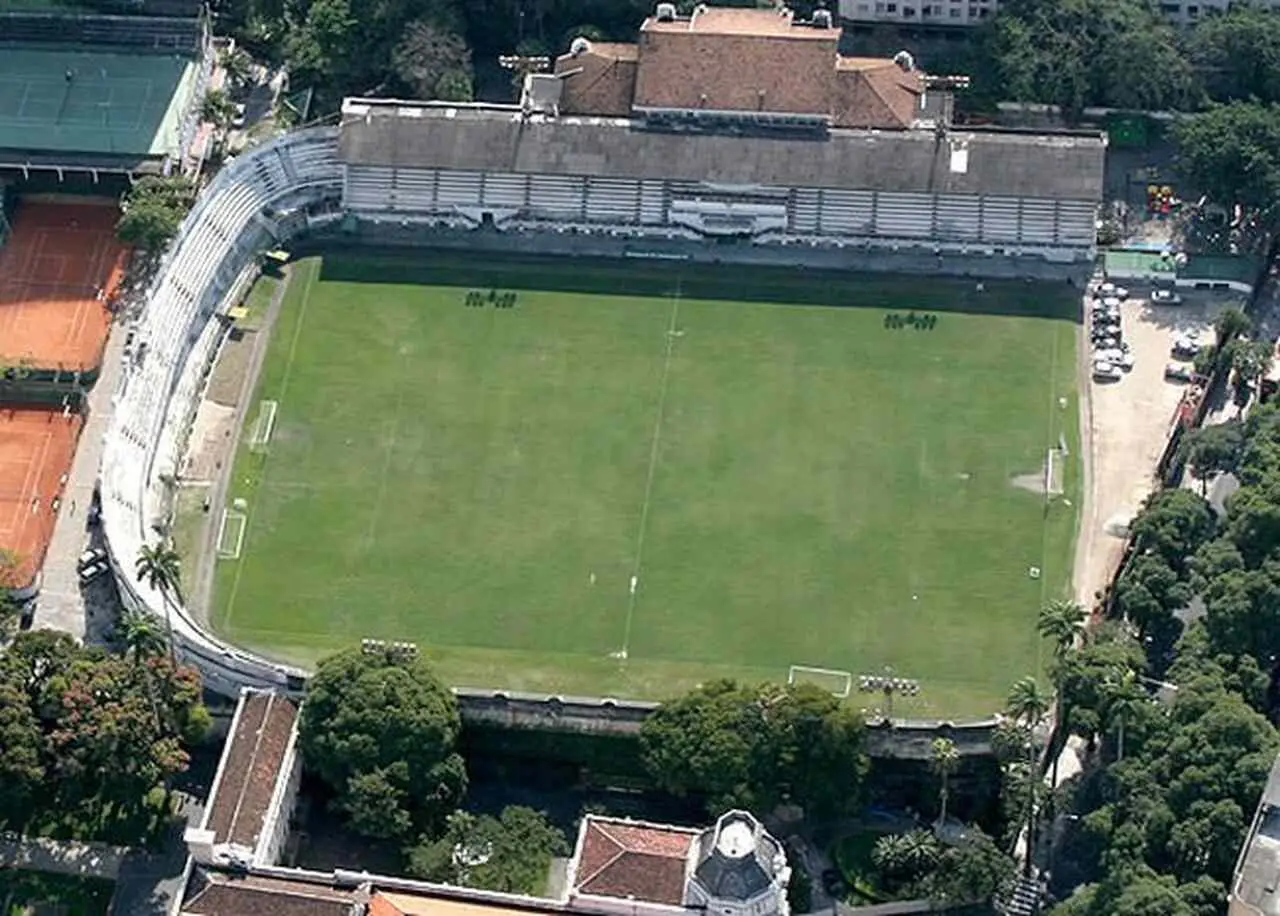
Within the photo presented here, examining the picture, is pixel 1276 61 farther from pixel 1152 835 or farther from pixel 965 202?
pixel 1152 835

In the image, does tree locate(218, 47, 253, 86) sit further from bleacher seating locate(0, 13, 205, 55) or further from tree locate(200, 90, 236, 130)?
tree locate(200, 90, 236, 130)

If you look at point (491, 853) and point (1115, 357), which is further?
point (1115, 357)

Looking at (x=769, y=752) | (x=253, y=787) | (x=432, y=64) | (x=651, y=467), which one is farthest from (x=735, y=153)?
(x=253, y=787)

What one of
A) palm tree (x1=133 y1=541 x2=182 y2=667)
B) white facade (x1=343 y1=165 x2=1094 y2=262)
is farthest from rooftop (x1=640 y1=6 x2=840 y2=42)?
palm tree (x1=133 y1=541 x2=182 y2=667)

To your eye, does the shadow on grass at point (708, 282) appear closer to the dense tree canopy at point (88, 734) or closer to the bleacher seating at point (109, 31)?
the bleacher seating at point (109, 31)

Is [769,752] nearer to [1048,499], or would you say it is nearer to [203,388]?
[1048,499]

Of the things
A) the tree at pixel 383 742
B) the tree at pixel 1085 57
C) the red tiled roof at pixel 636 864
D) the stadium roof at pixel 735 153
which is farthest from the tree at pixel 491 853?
the tree at pixel 1085 57
